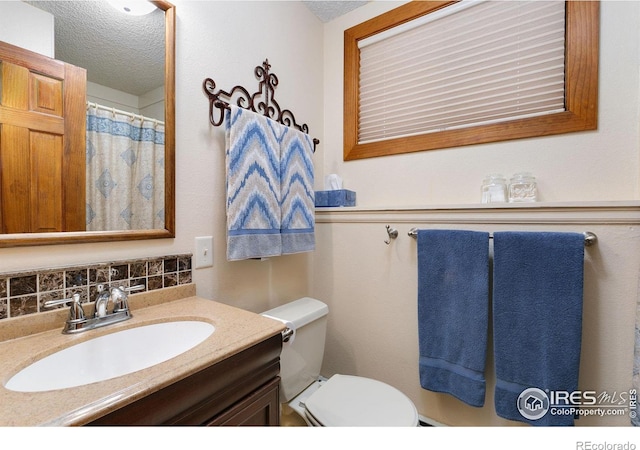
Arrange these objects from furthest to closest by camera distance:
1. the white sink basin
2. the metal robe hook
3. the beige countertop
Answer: the metal robe hook < the white sink basin < the beige countertop

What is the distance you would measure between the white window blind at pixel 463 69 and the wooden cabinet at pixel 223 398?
4.29ft

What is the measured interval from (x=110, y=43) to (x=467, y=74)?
1.45m

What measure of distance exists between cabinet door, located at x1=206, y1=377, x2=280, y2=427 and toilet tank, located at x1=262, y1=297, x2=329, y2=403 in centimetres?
31

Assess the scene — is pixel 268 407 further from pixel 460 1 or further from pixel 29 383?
pixel 460 1

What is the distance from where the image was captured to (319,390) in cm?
114

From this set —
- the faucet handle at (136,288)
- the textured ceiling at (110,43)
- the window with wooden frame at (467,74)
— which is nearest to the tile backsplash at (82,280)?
the faucet handle at (136,288)

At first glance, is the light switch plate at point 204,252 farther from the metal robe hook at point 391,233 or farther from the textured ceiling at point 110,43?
the metal robe hook at point 391,233

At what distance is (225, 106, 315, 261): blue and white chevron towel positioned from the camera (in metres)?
1.07

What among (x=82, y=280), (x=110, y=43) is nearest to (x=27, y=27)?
(x=110, y=43)

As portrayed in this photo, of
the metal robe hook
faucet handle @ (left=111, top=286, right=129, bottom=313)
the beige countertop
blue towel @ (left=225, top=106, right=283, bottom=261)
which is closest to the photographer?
the beige countertop

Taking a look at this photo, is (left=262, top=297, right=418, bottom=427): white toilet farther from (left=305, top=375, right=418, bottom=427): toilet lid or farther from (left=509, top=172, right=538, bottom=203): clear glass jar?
(left=509, top=172, right=538, bottom=203): clear glass jar

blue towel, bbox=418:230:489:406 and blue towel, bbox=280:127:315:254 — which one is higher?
blue towel, bbox=280:127:315:254

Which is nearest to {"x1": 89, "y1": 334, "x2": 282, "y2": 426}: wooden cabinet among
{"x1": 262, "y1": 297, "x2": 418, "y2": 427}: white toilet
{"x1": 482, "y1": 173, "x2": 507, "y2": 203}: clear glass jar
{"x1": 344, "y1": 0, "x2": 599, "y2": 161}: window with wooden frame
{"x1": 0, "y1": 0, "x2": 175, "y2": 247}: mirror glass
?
{"x1": 262, "y1": 297, "x2": 418, "y2": 427}: white toilet

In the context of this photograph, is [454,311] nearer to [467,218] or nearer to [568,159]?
[467,218]
